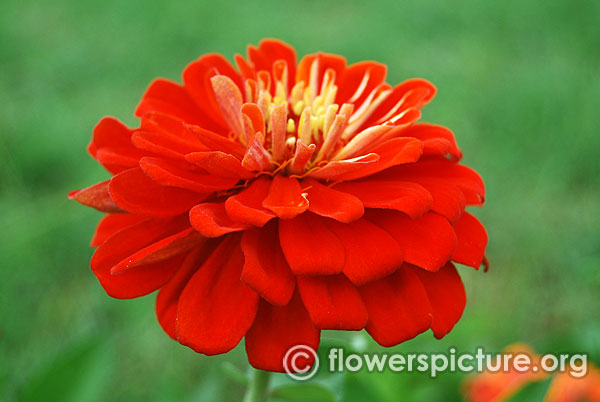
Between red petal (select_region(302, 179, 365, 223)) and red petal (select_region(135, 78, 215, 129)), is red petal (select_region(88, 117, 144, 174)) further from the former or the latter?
red petal (select_region(302, 179, 365, 223))

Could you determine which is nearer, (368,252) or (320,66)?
(368,252)

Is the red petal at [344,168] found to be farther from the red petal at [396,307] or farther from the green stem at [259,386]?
the green stem at [259,386]

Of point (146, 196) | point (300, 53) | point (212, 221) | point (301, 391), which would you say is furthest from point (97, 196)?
point (300, 53)

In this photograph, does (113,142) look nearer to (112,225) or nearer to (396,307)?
(112,225)

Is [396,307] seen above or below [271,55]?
below

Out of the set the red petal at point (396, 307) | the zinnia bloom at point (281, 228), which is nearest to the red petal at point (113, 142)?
the zinnia bloom at point (281, 228)

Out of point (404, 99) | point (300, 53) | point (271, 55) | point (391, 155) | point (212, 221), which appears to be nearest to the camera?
point (212, 221)

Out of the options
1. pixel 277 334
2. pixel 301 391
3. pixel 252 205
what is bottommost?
pixel 301 391
